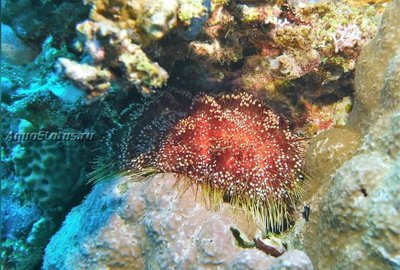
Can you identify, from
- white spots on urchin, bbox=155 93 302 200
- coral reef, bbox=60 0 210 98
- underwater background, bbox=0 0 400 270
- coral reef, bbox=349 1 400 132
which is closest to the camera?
coral reef, bbox=60 0 210 98

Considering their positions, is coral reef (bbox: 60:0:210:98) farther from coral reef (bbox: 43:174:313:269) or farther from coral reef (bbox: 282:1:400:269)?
coral reef (bbox: 282:1:400:269)

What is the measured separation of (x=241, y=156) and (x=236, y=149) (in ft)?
0.23

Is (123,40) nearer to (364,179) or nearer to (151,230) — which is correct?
(151,230)

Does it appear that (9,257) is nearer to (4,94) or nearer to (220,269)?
(4,94)

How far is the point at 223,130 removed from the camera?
9.50 feet

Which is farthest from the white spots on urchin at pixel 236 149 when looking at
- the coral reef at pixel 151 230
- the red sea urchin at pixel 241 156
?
the coral reef at pixel 151 230

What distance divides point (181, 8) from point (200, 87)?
3.37 ft

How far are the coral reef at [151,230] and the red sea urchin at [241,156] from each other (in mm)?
148

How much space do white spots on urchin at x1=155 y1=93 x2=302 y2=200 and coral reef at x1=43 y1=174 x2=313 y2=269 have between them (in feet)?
0.62

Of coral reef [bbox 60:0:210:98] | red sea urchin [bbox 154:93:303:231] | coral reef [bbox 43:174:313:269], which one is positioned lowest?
coral reef [bbox 43:174:313:269]

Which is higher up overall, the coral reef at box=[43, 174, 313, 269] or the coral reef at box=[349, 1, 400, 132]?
the coral reef at box=[349, 1, 400, 132]

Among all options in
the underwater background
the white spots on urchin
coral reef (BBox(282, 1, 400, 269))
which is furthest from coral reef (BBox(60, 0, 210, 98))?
coral reef (BBox(282, 1, 400, 269))

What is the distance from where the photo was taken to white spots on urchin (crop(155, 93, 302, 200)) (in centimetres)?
278

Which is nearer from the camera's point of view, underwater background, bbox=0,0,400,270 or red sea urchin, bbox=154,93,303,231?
underwater background, bbox=0,0,400,270
